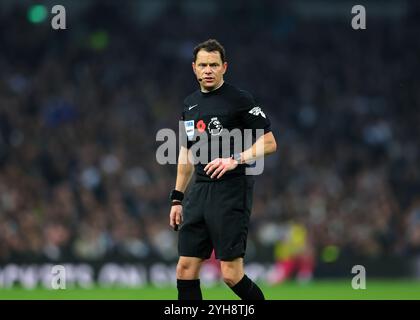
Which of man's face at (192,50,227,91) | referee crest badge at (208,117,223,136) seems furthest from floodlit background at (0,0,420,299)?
man's face at (192,50,227,91)

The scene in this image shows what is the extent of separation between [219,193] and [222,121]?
0.56m

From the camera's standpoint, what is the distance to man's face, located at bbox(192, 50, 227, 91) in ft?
26.1

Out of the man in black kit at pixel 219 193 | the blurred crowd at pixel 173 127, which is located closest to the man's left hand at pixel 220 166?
the man in black kit at pixel 219 193

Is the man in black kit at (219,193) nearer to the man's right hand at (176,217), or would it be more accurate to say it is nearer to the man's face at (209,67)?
the man's face at (209,67)

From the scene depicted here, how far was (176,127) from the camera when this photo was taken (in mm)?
21594

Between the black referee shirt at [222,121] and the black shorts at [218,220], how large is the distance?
0.11 meters

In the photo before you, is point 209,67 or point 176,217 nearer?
point 209,67

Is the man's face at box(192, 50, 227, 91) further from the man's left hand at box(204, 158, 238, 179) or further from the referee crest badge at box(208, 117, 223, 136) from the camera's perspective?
the man's left hand at box(204, 158, 238, 179)

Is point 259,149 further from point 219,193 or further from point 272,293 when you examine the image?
point 272,293

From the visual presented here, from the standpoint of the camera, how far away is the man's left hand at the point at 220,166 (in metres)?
7.71

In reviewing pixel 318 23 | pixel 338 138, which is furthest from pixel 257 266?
pixel 318 23

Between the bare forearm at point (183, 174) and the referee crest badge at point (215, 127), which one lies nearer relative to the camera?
the referee crest badge at point (215, 127)

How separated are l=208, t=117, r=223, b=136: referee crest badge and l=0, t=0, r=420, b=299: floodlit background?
7349 millimetres

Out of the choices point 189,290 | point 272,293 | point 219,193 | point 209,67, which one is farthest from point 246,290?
point 272,293
